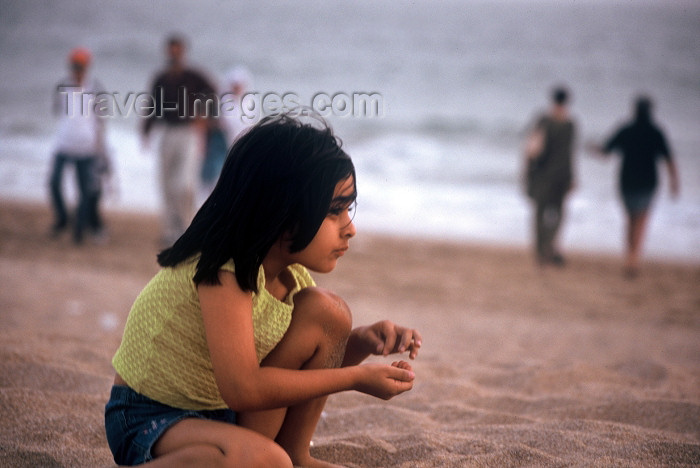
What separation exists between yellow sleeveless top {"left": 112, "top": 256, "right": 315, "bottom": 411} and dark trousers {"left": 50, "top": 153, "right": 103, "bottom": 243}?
5300 mm

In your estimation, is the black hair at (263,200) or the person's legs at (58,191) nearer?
the black hair at (263,200)

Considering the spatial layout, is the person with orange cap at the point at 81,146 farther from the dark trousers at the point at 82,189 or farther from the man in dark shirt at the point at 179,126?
the man in dark shirt at the point at 179,126

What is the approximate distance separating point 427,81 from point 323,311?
22.6m

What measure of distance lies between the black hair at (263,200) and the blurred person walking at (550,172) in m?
6.10

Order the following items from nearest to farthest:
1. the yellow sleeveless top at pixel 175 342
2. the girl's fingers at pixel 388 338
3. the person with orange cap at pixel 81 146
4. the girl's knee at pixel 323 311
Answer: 1. the yellow sleeveless top at pixel 175 342
2. the girl's knee at pixel 323 311
3. the girl's fingers at pixel 388 338
4. the person with orange cap at pixel 81 146

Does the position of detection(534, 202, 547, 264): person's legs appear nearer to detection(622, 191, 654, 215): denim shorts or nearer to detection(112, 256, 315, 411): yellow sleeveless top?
detection(622, 191, 654, 215): denim shorts

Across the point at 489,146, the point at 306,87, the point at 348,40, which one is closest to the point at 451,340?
the point at 489,146

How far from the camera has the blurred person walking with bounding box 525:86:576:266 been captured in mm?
7477

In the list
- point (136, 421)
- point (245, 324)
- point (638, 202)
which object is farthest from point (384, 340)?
point (638, 202)

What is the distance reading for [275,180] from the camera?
1.69m

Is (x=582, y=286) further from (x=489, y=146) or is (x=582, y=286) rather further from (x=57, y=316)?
(x=489, y=146)

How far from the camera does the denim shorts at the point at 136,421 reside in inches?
69.7

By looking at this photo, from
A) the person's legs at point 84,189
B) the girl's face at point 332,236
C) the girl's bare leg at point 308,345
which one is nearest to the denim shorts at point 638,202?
the person's legs at point 84,189

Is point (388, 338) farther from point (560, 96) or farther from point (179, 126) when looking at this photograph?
point (560, 96)
